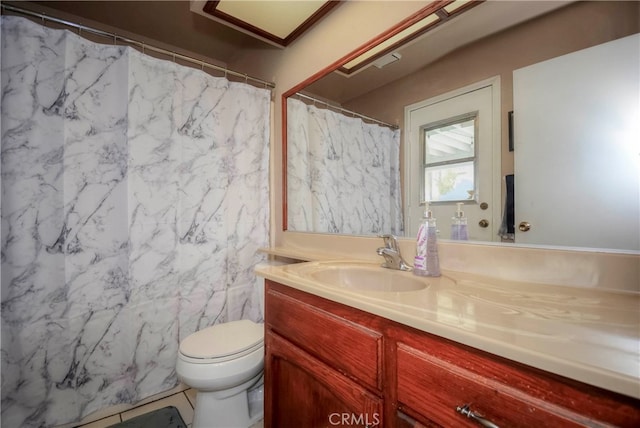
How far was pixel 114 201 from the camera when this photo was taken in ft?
4.66

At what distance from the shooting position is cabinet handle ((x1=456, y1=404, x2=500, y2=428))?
449 mm

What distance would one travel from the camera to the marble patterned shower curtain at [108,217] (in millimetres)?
1234

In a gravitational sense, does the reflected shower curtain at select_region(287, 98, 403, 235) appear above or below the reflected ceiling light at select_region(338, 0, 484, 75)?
below

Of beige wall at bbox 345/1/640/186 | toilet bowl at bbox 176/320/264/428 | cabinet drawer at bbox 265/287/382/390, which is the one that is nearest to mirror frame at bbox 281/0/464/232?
beige wall at bbox 345/1/640/186

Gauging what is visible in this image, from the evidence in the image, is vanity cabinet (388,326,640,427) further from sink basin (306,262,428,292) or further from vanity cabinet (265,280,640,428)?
sink basin (306,262,428,292)

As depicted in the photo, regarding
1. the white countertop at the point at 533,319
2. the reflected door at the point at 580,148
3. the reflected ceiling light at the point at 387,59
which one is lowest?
the white countertop at the point at 533,319

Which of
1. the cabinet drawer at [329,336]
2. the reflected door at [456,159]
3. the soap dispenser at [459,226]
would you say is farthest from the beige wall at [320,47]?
the soap dispenser at [459,226]

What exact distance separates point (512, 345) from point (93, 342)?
1829mm

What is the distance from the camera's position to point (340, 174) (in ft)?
5.16

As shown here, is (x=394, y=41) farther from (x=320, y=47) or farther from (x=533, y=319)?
(x=533, y=319)

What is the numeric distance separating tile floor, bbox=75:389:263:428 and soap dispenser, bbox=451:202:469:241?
132 centimetres

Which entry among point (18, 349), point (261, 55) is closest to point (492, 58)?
point (261, 55)

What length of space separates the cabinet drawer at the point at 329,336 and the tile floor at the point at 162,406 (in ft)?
2.72

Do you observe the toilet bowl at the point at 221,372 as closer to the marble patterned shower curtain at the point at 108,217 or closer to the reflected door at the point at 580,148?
the marble patterned shower curtain at the point at 108,217
